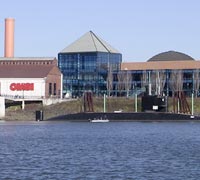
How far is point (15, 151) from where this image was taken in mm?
63594

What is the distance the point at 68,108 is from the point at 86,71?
38.5 m

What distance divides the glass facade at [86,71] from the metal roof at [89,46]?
1.40 m

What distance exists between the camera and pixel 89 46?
192 m

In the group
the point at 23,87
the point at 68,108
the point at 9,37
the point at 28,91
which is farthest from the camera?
the point at 9,37

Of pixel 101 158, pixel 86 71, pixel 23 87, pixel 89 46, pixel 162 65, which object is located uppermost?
pixel 89 46

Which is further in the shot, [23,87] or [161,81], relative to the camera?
[161,81]

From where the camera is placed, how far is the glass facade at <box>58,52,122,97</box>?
185 meters

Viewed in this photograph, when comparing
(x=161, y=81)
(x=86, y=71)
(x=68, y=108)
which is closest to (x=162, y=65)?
(x=161, y=81)

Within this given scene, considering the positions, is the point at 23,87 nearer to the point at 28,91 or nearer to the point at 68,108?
the point at 28,91

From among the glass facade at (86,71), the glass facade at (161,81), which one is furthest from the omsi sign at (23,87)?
the glass facade at (86,71)

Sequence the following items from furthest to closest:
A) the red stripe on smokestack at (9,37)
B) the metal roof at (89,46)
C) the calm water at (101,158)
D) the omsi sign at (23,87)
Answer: the metal roof at (89,46), the red stripe on smokestack at (9,37), the omsi sign at (23,87), the calm water at (101,158)

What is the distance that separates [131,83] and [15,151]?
11767 centimetres

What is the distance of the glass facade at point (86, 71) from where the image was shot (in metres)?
185

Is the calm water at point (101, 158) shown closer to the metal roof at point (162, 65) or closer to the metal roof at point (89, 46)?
the metal roof at point (162, 65)
